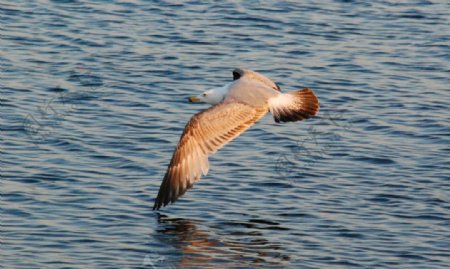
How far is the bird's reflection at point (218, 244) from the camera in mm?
12000

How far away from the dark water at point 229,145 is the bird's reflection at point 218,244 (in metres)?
0.02

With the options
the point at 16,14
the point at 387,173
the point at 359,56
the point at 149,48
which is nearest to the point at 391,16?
the point at 359,56

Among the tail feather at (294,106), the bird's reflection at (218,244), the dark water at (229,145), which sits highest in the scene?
the tail feather at (294,106)

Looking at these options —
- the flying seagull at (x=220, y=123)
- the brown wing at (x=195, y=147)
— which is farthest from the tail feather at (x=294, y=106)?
the brown wing at (x=195, y=147)

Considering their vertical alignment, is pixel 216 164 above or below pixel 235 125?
below

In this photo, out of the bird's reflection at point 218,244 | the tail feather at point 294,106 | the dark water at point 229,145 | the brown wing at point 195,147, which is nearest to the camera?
the bird's reflection at point 218,244

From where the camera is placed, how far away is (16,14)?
74.1ft

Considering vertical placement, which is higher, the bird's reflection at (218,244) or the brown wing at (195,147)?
the brown wing at (195,147)

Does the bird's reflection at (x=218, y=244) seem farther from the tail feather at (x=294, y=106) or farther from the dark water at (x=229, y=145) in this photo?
the tail feather at (x=294, y=106)

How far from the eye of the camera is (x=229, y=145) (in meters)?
15.9

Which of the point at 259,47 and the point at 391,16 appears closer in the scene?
the point at 259,47

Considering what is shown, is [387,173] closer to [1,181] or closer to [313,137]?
[313,137]

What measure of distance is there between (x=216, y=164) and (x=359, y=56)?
20.8 ft

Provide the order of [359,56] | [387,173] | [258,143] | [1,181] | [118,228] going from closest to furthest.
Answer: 1. [118,228]
2. [1,181]
3. [387,173]
4. [258,143]
5. [359,56]
